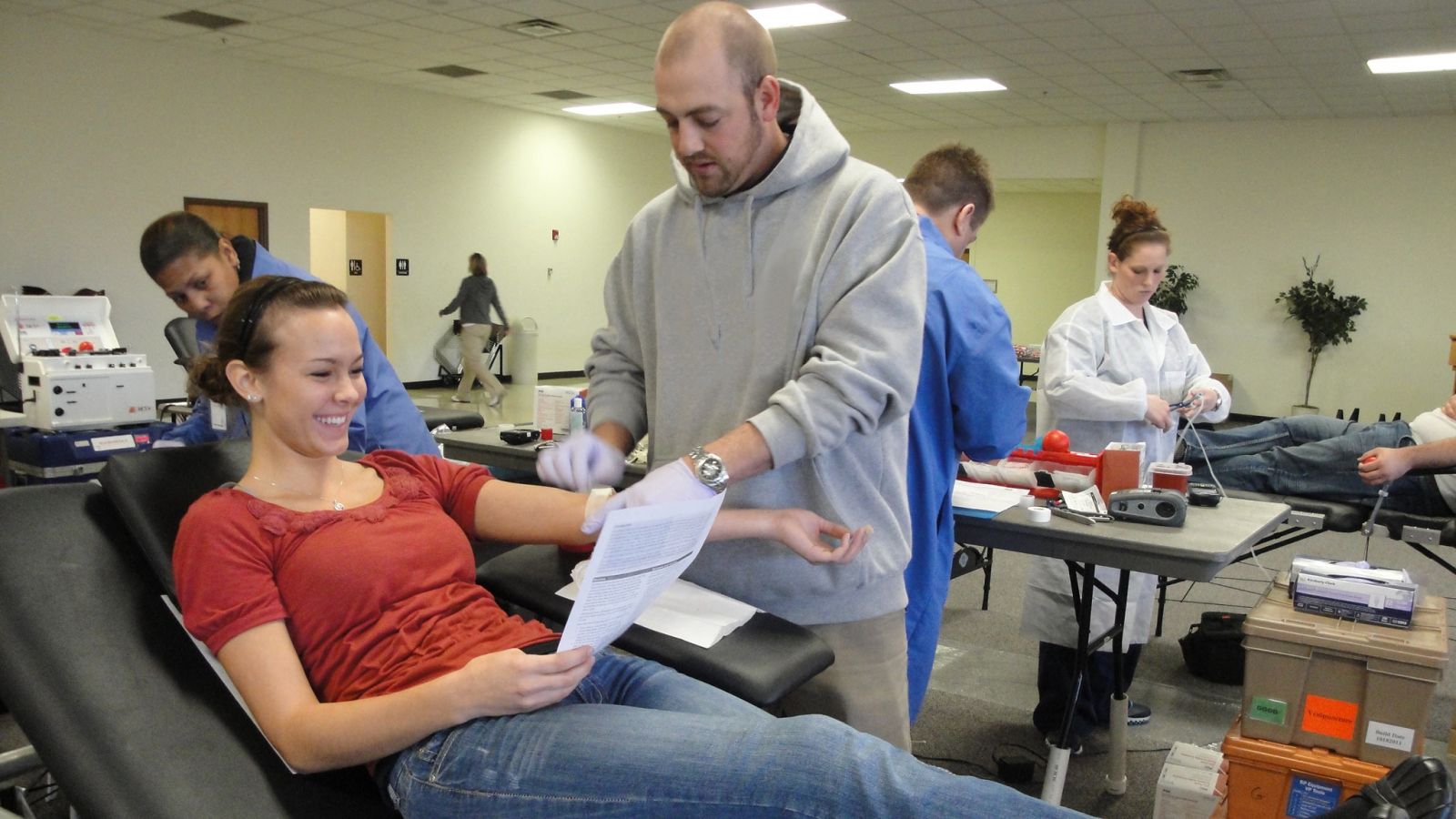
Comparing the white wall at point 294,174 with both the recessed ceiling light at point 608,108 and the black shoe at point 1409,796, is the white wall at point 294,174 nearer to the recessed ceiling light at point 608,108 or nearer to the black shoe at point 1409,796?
the recessed ceiling light at point 608,108

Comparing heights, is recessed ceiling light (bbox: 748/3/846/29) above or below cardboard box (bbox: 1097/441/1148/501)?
above

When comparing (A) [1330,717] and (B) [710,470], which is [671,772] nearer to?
(B) [710,470]

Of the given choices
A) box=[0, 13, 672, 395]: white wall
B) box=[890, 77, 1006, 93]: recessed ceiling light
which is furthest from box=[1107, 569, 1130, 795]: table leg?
box=[0, 13, 672, 395]: white wall

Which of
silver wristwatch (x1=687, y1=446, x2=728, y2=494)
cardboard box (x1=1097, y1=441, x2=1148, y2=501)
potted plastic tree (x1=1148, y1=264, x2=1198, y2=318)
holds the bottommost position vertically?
cardboard box (x1=1097, y1=441, x2=1148, y2=501)

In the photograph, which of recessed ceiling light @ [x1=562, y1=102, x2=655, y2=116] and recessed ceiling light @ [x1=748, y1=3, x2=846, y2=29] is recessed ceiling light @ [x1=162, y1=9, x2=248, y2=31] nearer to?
recessed ceiling light @ [x1=748, y1=3, x2=846, y2=29]

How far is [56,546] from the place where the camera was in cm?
152

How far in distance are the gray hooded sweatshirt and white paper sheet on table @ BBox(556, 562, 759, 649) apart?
39 millimetres

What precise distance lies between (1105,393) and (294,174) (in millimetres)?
8516

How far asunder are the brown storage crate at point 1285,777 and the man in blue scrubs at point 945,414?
2.33 ft

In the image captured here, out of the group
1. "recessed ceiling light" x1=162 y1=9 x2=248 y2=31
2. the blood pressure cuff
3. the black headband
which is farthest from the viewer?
"recessed ceiling light" x1=162 y1=9 x2=248 y2=31

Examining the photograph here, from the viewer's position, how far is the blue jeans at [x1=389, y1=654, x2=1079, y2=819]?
1087 mm

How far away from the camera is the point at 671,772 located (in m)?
1.16

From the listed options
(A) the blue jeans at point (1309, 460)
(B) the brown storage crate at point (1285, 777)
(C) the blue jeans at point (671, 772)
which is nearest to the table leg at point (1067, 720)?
(B) the brown storage crate at point (1285, 777)

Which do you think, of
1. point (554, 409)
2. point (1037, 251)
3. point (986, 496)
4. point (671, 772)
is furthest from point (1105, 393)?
point (1037, 251)
